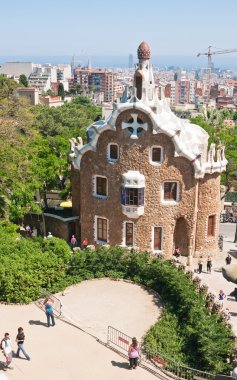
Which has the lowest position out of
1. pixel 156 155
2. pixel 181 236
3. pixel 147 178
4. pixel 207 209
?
pixel 181 236

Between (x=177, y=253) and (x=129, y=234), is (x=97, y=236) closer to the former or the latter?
(x=129, y=234)

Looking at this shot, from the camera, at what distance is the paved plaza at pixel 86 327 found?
17562 mm

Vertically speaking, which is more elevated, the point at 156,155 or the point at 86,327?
the point at 156,155

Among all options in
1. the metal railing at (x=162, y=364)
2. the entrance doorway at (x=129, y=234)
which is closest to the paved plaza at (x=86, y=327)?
the metal railing at (x=162, y=364)

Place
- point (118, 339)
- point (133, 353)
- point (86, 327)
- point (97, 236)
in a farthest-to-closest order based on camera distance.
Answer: point (97, 236)
point (86, 327)
point (118, 339)
point (133, 353)

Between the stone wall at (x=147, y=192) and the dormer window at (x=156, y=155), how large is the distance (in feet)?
0.78

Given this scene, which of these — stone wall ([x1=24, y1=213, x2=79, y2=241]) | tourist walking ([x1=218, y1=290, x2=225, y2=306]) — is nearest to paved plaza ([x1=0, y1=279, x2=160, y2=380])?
tourist walking ([x1=218, y1=290, x2=225, y2=306])

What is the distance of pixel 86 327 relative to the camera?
21078 millimetres

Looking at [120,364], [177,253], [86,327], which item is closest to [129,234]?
[177,253]

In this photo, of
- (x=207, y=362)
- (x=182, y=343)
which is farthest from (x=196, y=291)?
(x=207, y=362)

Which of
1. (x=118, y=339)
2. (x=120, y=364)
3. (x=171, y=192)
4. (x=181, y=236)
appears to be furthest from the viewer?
(x=181, y=236)

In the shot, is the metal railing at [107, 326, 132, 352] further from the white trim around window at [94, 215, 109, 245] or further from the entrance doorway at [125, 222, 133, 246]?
the white trim around window at [94, 215, 109, 245]

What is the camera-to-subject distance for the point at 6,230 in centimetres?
2833

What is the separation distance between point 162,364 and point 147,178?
12442 millimetres
